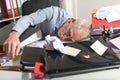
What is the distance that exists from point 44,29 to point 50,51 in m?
0.78

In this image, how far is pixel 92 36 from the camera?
51.4 inches

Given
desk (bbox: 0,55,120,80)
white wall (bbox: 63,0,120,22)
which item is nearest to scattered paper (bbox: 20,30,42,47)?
desk (bbox: 0,55,120,80)

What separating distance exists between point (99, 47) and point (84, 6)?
6.73 ft

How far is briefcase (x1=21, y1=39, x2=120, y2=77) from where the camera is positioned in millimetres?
882

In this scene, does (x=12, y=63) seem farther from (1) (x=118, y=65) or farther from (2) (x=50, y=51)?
(1) (x=118, y=65)

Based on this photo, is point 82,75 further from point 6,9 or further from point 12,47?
point 6,9

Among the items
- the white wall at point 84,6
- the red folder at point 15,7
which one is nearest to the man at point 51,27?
the red folder at point 15,7

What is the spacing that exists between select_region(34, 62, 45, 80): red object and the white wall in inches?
80.7

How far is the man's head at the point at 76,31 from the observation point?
4.34 ft

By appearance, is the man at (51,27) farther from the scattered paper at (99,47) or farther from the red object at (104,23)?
the scattered paper at (99,47)

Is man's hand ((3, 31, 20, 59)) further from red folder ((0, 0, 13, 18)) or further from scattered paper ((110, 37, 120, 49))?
red folder ((0, 0, 13, 18))

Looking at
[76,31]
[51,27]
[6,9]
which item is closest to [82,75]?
[76,31]

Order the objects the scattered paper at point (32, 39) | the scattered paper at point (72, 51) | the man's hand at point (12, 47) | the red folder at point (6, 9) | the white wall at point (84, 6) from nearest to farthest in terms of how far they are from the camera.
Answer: the scattered paper at point (72, 51), the man's hand at point (12, 47), the scattered paper at point (32, 39), the red folder at point (6, 9), the white wall at point (84, 6)

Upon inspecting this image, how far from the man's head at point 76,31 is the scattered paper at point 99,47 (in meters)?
0.24
